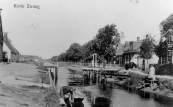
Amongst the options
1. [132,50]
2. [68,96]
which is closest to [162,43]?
[68,96]

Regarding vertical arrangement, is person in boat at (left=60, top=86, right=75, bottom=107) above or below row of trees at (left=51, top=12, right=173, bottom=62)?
below

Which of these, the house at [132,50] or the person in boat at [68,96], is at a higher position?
the house at [132,50]

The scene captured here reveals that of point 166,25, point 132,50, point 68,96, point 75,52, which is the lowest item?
point 68,96

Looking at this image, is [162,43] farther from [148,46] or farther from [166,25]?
[148,46]

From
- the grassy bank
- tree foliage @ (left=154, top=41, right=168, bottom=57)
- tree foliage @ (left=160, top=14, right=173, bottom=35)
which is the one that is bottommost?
the grassy bank

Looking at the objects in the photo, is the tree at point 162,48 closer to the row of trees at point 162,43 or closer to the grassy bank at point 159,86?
the row of trees at point 162,43

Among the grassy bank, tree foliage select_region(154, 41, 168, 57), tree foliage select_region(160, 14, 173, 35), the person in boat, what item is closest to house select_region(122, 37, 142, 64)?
tree foliage select_region(154, 41, 168, 57)

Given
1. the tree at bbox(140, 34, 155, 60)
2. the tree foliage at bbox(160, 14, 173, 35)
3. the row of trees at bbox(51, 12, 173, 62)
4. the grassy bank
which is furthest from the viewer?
the tree at bbox(140, 34, 155, 60)

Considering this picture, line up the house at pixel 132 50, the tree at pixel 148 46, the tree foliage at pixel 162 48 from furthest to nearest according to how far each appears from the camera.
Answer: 1. the house at pixel 132 50
2. the tree at pixel 148 46
3. the tree foliage at pixel 162 48

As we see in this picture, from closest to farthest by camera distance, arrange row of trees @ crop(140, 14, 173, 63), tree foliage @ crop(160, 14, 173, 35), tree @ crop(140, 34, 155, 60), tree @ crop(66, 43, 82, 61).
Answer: tree foliage @ crop(160, 14, 173, 35), row of trees @ crop(140, 14, 173, 63), tree @ crop(140, 34, 155, 60), tree @ crop(66, 43, 82, 61)

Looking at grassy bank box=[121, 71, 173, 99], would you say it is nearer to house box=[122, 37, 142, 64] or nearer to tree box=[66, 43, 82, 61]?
house box=[122, 37, 142, 64]

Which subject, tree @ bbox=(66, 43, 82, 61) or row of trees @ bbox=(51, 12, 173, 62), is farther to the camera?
tree @ bbox=(66, 43, 82, 61)

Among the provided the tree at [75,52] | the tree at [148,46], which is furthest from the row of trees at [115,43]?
the tree at [75,52]

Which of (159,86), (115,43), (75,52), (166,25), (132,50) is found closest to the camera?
(159,86)
